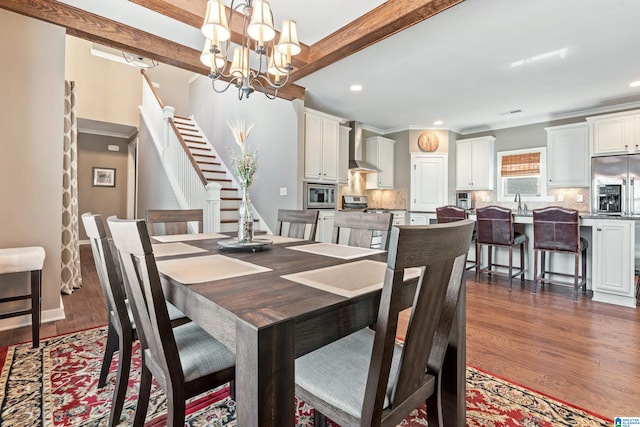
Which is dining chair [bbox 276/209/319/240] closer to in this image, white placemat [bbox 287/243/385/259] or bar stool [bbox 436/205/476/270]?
white placemat [bbox 287/243/385/259]

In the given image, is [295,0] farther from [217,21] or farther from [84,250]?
[84,250]

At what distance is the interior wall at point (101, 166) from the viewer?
655 cm

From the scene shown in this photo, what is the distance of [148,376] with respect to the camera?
47.9 inches

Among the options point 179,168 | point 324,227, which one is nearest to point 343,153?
point 324,227

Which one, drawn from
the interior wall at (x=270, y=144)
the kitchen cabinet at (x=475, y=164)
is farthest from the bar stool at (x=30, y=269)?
the kitchen cabinet at (x=475, y=164)

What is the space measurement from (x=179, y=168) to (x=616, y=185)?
21.2 feet

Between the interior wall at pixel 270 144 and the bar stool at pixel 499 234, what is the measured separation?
2478mm

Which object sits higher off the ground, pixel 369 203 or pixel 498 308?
pixel 369 203

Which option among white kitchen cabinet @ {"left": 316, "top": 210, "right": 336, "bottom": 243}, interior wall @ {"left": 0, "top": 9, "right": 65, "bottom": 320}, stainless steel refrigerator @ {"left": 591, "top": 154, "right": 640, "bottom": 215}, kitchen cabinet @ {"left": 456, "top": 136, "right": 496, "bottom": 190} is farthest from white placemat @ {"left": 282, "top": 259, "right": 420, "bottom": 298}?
kitchen cabinet @ {"left": 456, "top": 136, "right": 496, "bottom": 190}

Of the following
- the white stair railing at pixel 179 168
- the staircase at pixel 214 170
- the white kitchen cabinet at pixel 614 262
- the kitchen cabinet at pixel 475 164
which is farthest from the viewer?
the kitchen cabinet at pixel 475 164

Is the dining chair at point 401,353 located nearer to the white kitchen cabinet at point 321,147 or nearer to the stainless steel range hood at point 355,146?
the white kitchen cabinet at point 321,147

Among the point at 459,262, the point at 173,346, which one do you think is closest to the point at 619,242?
the point at 459,262

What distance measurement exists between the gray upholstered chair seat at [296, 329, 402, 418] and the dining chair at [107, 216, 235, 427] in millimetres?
305

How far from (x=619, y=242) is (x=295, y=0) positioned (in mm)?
3858
